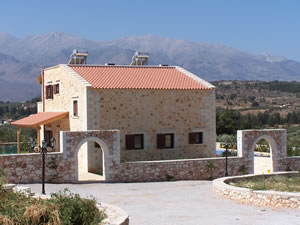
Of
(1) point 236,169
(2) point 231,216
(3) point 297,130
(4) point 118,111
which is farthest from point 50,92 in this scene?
(3) point 297,130

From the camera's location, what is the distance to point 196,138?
89.8ft

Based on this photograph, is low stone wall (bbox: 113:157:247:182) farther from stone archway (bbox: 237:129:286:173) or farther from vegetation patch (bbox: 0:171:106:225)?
vegetation patch (bbox: 0:171:106:225)

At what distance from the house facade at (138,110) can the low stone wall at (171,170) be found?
3273mm

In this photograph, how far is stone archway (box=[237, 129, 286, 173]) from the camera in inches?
Result: 963

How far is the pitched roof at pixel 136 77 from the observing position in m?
25.9

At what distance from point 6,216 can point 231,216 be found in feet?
22.3

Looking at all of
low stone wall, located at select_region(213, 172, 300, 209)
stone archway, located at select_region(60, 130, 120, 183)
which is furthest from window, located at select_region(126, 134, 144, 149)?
low stone wall, located at select_region(213, 172, 300, 209)

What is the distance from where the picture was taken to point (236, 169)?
955 inches

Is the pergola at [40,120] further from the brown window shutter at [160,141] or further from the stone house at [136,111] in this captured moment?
the brown window shutter at [160,141]

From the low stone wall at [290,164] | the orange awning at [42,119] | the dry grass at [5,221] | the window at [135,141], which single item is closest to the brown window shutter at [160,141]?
the window at [135,141]

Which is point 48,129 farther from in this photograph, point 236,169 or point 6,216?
point 6,216

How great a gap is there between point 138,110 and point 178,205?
1068 centimetres

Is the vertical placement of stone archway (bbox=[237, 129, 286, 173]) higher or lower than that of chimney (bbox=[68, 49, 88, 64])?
lower

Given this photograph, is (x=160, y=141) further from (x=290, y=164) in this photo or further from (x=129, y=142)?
(x=290, y=164)
